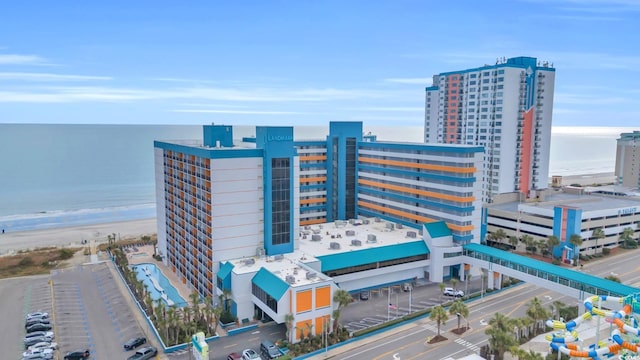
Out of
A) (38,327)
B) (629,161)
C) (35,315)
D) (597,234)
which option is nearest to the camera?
(38,327)

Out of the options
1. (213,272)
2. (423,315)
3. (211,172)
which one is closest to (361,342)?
(423,315)

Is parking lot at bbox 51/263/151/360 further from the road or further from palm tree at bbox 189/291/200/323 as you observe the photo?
the road

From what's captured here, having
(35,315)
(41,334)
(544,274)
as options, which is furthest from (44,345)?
(544,274)

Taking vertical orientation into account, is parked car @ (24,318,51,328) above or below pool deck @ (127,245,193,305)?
above

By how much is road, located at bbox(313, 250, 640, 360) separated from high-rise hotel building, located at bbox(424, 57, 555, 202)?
40.3 meters

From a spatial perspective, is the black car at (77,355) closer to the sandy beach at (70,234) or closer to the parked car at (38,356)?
the parked car at (38,356)

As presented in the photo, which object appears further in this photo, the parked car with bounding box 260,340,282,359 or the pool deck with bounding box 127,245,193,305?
the pool deck with bounding box 127,245,193,305

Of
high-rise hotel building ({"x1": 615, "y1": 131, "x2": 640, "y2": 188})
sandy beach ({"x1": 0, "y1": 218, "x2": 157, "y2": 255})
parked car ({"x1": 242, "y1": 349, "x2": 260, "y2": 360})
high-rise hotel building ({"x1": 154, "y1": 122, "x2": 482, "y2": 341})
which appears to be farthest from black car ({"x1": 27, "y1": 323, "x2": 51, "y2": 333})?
high-rise hotel building ({"x1": 615, "y1": 131, "x2": 640, "y2": 188})

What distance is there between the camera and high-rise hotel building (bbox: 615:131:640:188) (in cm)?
13200

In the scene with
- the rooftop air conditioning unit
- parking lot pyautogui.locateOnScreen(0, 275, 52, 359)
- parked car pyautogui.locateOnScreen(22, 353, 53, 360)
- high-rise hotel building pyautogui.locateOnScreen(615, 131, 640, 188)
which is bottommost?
parking lot pyautogui.locateOnScreen(0, 275, 52, 359)

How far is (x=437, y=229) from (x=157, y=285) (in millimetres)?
40015

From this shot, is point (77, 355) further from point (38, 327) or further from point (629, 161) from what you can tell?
point (629, 161)

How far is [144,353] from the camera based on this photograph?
4362cm

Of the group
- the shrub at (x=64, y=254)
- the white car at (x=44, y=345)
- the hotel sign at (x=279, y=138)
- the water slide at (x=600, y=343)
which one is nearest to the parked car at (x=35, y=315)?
the white car at (x=44, y=345)
